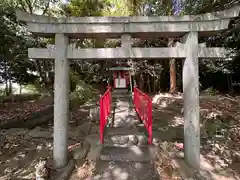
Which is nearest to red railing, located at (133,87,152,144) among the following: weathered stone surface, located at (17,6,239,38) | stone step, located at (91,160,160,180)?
stone step, located at (91,160,160,180)

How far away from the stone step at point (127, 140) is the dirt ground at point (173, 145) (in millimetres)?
328

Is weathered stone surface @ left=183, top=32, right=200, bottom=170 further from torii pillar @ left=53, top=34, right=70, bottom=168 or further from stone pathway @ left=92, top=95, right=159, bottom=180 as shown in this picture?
torii pillar @ left=53, top=34, right=70, bottom=168

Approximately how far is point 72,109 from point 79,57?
5.55 m

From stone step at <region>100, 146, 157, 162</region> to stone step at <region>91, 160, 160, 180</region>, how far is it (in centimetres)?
11

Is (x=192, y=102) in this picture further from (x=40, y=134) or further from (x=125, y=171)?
(x=40, y=134)

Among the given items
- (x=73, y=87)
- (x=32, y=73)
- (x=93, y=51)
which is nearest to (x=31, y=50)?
(x=93, y=51)

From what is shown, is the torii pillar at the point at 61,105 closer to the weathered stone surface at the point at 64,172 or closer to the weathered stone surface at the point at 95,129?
the weathered stone surface at the point at 64,172

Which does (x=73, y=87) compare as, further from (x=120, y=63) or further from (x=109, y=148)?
(x=109, y=148)

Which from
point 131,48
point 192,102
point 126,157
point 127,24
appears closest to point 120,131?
point 126,157

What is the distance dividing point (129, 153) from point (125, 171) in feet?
1.74

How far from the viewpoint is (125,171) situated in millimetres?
3529

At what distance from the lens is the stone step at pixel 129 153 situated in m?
3.87

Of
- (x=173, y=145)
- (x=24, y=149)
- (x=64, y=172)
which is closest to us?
(x=64, y=172)

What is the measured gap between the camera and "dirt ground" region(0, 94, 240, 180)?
3.64 metres
